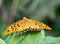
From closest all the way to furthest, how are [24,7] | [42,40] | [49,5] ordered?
[42,40], [49,5], [24,7]

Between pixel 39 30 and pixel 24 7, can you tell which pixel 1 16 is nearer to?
pixel 24 7

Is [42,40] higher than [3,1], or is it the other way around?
[3,1]

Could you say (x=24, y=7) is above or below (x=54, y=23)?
above

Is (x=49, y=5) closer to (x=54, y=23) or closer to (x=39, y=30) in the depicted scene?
(x=54, y=23)

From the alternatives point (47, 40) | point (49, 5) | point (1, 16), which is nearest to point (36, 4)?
point (49, 5)

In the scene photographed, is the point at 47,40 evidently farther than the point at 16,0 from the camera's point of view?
No

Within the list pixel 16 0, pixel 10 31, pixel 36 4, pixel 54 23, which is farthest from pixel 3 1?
pixel 10 31

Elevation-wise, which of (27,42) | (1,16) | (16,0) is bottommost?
(27,42)

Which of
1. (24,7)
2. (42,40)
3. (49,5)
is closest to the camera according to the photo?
(42,40)

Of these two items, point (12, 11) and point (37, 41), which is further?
point (12, 11)
